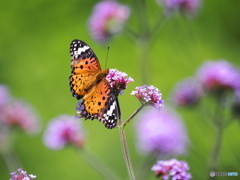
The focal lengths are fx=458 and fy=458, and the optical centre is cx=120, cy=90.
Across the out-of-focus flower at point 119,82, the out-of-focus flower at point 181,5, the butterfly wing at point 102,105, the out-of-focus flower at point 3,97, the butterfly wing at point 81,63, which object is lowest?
the butterfly wing at point 102,105

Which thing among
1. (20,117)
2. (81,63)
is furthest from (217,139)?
(20,117)

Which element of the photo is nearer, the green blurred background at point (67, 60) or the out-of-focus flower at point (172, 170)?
the out-of-focus flower at point (172, 170)

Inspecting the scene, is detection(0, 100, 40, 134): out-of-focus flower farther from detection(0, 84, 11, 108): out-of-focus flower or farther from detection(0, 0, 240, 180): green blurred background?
detection(0, 0, 240, 180): green blurred background

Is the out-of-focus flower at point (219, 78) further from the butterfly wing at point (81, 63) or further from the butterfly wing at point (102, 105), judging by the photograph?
the butterfly wing at point (102, 105)

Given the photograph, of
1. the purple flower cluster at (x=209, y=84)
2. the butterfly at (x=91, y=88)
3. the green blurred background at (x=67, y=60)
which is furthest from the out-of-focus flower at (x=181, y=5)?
the butterfly at (x=91, y=88)

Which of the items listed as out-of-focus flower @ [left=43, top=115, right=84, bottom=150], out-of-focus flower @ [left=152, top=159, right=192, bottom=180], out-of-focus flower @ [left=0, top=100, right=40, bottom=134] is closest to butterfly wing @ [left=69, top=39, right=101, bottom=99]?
out-of-focus flower @ [left=152, top=159, right=192, bottom=180]

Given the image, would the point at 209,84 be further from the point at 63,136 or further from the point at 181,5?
the point at 63,136
